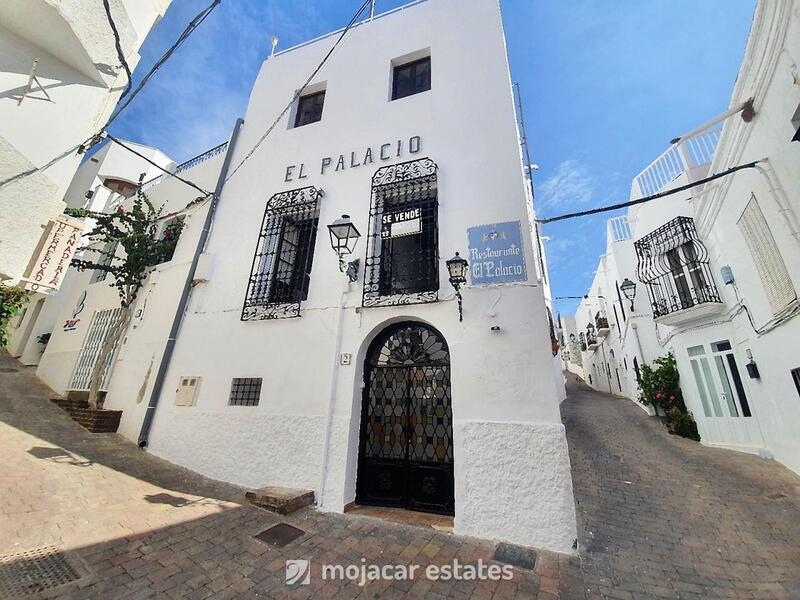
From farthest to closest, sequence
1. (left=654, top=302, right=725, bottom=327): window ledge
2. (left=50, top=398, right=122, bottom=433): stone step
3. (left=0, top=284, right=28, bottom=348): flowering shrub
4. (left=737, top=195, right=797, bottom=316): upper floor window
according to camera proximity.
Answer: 1. (left=654, top=302, right=725, bottom=327): window ledge
2. (left=50, top=398, right=122, bottom=433): stone step
3. (left=737, top=195, right=797, bottom=316): upper floor window
4. (left=0, top=284, right=28, bottom=348): flowering shrub

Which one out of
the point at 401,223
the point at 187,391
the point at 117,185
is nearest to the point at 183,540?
the point at 187,391

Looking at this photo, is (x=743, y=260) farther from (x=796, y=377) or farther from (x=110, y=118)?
(x=110, y=118)

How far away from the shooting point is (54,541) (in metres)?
3.31

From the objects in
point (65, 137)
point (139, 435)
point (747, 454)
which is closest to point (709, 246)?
point (747, 454)

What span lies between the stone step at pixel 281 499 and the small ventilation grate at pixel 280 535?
271 millimetres

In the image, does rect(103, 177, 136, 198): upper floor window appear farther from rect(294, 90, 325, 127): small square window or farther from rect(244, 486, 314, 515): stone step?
rect(244, 486, 314, 515): stone step

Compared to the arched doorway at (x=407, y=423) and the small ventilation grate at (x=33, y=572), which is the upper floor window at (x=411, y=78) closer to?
the arched doorway at (x=407, y=423)

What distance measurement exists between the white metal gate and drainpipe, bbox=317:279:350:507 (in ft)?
24.1

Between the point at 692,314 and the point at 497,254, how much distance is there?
744 centimetres

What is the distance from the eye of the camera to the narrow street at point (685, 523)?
324cm

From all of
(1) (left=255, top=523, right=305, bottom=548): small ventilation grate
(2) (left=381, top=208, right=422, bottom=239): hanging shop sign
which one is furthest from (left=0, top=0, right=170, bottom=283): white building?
(2) (left=381, top=208, right=422, bottom=239): hanging shop sign

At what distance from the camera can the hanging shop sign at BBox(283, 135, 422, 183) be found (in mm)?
6559

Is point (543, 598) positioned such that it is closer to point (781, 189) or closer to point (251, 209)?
point (781, 189)

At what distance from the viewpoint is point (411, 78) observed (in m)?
7.70
